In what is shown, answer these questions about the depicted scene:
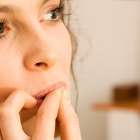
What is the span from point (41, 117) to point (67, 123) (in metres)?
0.08

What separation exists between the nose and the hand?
8 cm

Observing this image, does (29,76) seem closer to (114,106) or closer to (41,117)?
(41,117)

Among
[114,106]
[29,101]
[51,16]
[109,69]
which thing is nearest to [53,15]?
[51,16]

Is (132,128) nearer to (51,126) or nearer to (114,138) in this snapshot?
(114,138)

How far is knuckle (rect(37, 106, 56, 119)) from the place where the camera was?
549 mm

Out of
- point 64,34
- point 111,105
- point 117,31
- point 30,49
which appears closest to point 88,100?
point 111,105

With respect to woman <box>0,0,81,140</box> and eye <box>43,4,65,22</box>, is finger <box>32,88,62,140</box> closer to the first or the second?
woman <box>0,0,81,140</box>

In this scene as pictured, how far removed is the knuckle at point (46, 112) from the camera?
549 mm

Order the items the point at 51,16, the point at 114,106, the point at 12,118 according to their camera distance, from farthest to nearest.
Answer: the point at 114,106 → the point at 51,16 → the point at 12,118

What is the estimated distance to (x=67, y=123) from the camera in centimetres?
58

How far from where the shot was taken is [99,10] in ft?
8.30

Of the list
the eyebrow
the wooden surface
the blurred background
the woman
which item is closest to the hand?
the woman

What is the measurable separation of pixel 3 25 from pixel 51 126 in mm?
308

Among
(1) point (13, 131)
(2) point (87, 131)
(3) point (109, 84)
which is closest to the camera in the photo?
(1) point (13, 131)
